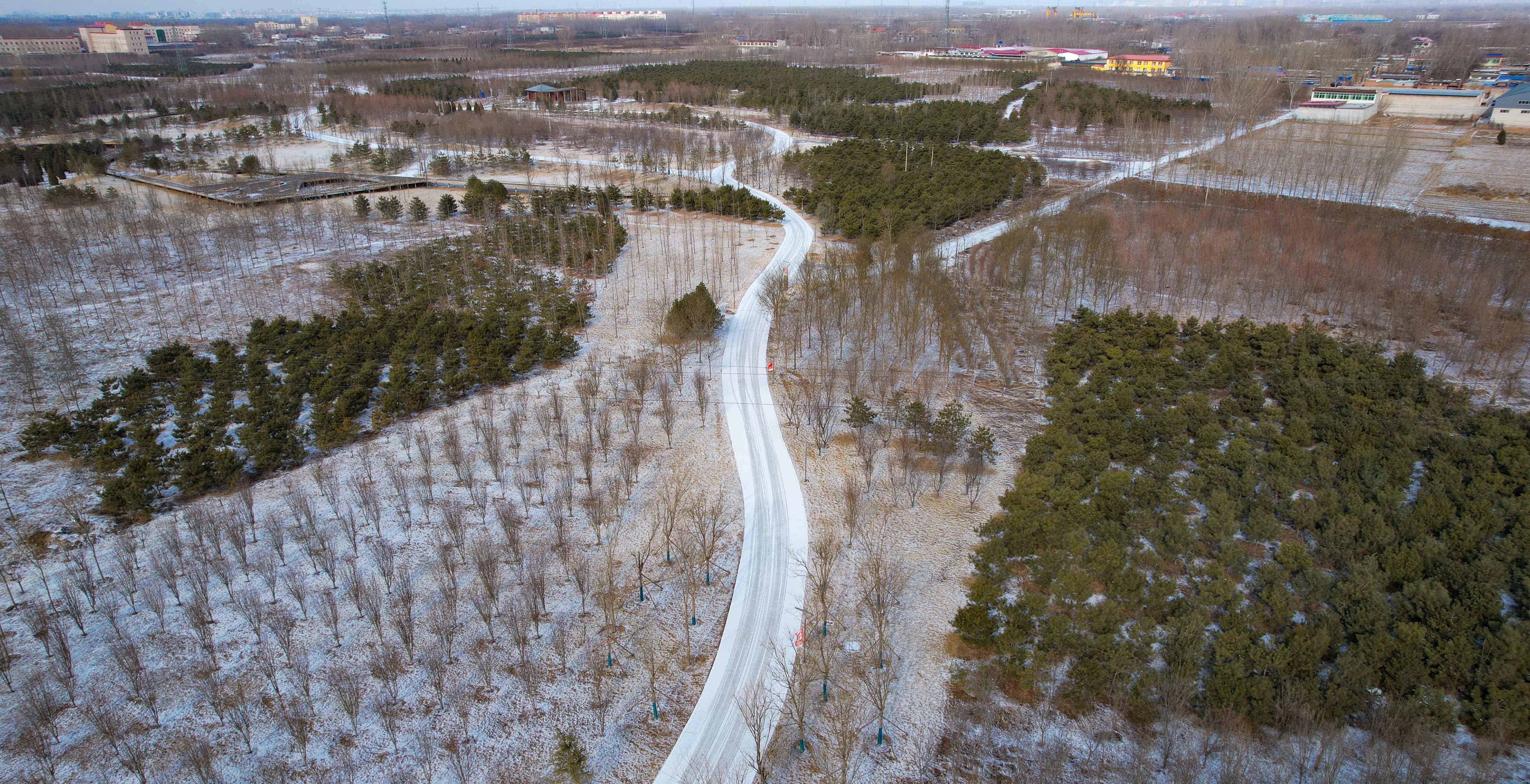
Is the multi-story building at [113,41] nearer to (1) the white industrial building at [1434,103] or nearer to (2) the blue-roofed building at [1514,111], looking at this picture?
(1) the white industrial building at [1434,103]

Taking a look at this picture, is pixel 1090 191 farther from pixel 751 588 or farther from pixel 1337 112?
pixel 751 588

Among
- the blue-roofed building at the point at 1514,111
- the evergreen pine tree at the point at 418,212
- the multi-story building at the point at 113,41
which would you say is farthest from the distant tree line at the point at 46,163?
the multi-story building at the point at 113,41

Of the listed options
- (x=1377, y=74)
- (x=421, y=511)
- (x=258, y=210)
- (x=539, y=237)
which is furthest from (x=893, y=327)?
(x=1377, y=74)

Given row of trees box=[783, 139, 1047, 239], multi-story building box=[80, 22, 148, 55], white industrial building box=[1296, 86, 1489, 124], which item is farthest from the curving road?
multi-story building box=[80, 22, 148, 55]

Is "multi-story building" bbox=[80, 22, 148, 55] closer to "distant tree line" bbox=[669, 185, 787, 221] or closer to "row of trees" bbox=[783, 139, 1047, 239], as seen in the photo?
"distant tree line" bbox=[669, 185, 787, 221]

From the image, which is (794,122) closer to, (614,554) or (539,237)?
(539,237)
